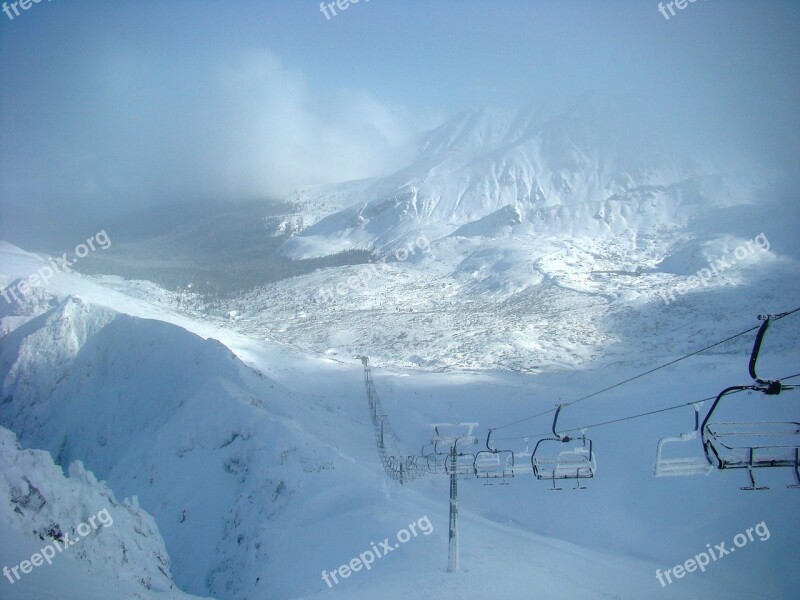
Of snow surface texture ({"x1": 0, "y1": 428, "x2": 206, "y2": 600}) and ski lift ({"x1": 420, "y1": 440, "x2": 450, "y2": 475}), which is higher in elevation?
snow surface texture ({"x1": 0, "y1": 428, "x2": 206, "y2": 600})

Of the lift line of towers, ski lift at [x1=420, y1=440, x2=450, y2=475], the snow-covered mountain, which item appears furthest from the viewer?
the snow-covered mountain

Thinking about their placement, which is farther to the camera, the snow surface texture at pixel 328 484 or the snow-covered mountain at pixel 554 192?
the snow-covered mountain at pixel 554 192

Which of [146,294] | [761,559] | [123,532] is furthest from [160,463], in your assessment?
[146,294]

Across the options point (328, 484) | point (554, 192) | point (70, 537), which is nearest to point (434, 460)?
point (328, 484)

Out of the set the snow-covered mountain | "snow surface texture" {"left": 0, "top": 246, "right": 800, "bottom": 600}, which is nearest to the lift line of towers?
"snow surface texture" {"left": 0, "top": 246, "right": 800, "bottom": 600}

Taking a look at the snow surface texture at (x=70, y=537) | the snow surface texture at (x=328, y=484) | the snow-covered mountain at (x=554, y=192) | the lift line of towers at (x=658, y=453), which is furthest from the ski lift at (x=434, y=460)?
the snow-covered mountain at (x=554, y=192)

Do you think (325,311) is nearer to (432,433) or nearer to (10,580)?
(432,433)

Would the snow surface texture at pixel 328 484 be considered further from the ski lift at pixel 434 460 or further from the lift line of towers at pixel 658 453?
the lift line of towers at pixel 658 453

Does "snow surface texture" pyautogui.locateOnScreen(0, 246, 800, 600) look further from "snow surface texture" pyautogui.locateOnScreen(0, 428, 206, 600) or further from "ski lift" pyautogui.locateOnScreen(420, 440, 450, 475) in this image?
"snow surface texture" pyautogui.locateOnScreen(0, 428, 206, 600)

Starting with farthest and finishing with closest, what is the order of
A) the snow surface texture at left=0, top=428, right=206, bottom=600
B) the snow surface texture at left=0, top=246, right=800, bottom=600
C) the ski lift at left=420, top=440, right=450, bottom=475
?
the snow surface texture at left=0, top=246, right=800, bottom=600 < the ski lift at left=420, top=440, right=450, bottom=475 < the snow surface texture at left=0, top=428, right=206, bottom=600
